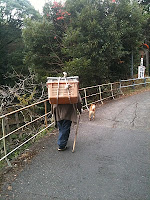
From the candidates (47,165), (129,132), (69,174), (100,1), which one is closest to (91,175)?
(69,174)

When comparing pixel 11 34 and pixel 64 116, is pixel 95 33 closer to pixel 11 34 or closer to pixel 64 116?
pixel 64 116

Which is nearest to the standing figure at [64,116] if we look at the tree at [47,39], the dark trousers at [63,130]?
the dark trousers at [63,130]

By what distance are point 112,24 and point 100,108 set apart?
4566mm

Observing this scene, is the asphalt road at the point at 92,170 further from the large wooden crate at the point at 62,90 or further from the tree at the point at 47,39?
the tree at the point at 47,39

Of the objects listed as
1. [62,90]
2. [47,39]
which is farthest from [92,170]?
[47,39]

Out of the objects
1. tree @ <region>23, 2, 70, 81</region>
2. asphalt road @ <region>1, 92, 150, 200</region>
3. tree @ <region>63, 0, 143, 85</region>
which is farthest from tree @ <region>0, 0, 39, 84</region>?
asphalt road @ <region>1, 92, 150, 200</region>

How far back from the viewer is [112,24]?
9.35m

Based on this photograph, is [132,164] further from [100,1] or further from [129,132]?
[100,1]

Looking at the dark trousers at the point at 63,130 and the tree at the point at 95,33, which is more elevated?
the tree at the point at 95,33

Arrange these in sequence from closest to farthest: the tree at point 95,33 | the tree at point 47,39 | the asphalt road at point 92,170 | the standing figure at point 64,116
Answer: the asphalt road at point 92,170 → the standing figure at point 64,116 → the tree at point 95,33 → the tree at point 47,39

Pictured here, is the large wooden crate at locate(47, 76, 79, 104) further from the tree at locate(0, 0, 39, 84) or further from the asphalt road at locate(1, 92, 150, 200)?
the tree at locate(0, 0, 39, 84)

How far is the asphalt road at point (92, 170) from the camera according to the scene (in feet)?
9.03

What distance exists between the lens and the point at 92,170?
133 inches

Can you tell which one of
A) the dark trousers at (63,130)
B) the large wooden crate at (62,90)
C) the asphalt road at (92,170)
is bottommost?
the asphalt road at (92,170)
